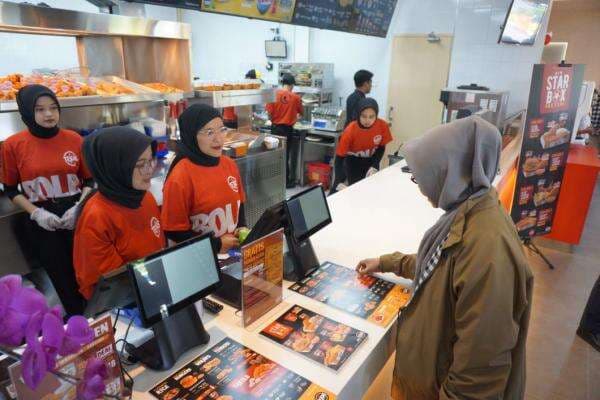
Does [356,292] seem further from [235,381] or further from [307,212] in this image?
[235,381]

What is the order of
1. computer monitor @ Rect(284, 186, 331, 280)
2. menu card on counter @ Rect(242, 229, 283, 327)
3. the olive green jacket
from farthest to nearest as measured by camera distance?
1. computer monitor @ Rect(284, 186, 331, 280)
2. menu card on counter @ Rect(242, 229, 283, 327)
3. the olive green jacket

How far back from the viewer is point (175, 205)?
1.89 m

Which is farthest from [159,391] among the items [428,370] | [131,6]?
[131,6]

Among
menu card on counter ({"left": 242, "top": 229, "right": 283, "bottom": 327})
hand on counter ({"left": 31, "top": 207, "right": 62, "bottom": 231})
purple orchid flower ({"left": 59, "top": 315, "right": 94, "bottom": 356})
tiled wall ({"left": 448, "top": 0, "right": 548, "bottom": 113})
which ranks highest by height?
tiled wall ({"left": 448, "top": 0, "right": 548, "bottom": 113})

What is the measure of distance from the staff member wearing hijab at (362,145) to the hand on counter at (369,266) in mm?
2151

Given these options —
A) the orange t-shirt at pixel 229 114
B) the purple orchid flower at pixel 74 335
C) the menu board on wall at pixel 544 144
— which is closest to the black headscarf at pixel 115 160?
the purple orchid flower at pixel 74 335

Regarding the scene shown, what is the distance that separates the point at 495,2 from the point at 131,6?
4.37 meters

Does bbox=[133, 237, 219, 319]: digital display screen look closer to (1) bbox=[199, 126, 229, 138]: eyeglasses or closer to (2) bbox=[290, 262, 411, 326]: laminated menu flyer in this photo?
(2) bbox=[290, 262, 411, 326]: laminated menu flyer

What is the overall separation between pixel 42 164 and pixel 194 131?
1170 millimetres

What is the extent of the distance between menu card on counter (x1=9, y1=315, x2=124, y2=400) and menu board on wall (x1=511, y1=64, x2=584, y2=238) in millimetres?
3434

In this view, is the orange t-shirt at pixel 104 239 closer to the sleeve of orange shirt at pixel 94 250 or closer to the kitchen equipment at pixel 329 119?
the sleeve of orange shirt at pixel 94 250

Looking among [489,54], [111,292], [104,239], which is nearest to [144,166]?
[104,239]

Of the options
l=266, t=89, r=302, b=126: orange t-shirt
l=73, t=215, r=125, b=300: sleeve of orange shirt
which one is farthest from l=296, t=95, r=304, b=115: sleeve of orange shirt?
l=73, t=215, r=125, b=300: sleeve of orange shirt

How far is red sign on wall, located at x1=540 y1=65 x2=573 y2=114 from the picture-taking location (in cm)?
318
